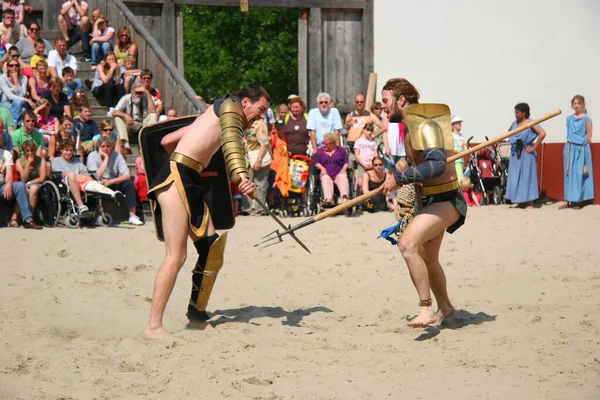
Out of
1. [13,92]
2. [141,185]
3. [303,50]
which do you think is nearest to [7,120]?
[13,92]

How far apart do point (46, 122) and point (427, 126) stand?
7207mm

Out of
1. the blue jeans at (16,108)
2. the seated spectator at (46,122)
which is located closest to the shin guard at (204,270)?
the seated spectator at (46,122)

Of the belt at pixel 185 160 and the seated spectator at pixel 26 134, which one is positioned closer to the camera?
the belt at pixel 185 160

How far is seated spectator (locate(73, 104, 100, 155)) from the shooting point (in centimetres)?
1189

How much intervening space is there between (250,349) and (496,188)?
29.7ft

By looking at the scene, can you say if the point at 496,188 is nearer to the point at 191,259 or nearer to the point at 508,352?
the point at 191,259

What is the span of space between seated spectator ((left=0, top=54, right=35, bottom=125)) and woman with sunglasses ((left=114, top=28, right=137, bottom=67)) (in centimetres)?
182

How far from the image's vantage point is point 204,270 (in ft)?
20.5

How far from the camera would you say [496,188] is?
14.0m

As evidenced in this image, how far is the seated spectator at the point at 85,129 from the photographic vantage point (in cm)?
1189

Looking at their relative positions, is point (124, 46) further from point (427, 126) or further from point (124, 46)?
point (427, 126)

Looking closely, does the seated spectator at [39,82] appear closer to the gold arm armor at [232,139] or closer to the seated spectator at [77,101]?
the seated spectator at [77,101]

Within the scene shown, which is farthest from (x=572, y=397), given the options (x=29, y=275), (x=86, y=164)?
(x=86, y=164)

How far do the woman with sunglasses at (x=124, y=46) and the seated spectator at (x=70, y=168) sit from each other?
2.52 m
